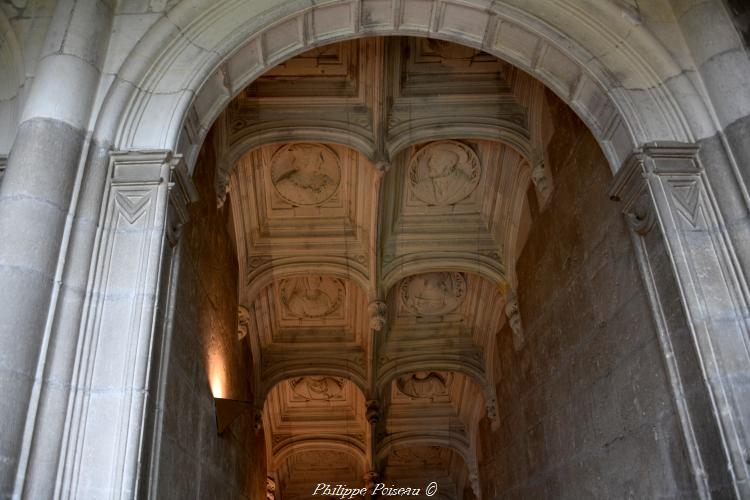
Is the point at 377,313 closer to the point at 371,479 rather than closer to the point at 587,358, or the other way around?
the point at 587,358

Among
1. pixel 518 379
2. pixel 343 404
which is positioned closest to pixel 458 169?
pixel 518 379

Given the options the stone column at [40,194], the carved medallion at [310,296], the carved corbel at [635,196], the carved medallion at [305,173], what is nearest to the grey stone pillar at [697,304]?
the carved corbel at [635,196]

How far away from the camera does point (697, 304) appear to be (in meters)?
4.03

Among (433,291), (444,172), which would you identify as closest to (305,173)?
(444,172)

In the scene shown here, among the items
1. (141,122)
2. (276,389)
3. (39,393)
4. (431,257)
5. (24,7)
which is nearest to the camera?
(39,393)

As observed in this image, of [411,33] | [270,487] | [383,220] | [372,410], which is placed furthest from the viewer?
[270,487]

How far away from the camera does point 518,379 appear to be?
9.50 m

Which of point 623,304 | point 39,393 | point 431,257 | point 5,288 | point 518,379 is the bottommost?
point 39,393

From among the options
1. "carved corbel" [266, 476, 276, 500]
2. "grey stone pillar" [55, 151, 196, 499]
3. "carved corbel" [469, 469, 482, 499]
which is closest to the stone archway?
"grey stone pillar" [55, 151, 196, 499]

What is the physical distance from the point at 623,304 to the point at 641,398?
79cm

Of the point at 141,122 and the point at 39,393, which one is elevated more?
the point at 141,122

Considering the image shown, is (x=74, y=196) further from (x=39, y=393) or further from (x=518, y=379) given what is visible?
(x=518, y=379)

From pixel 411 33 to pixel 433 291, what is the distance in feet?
22.2

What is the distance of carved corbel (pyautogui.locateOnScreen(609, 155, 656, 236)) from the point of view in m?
4.59
